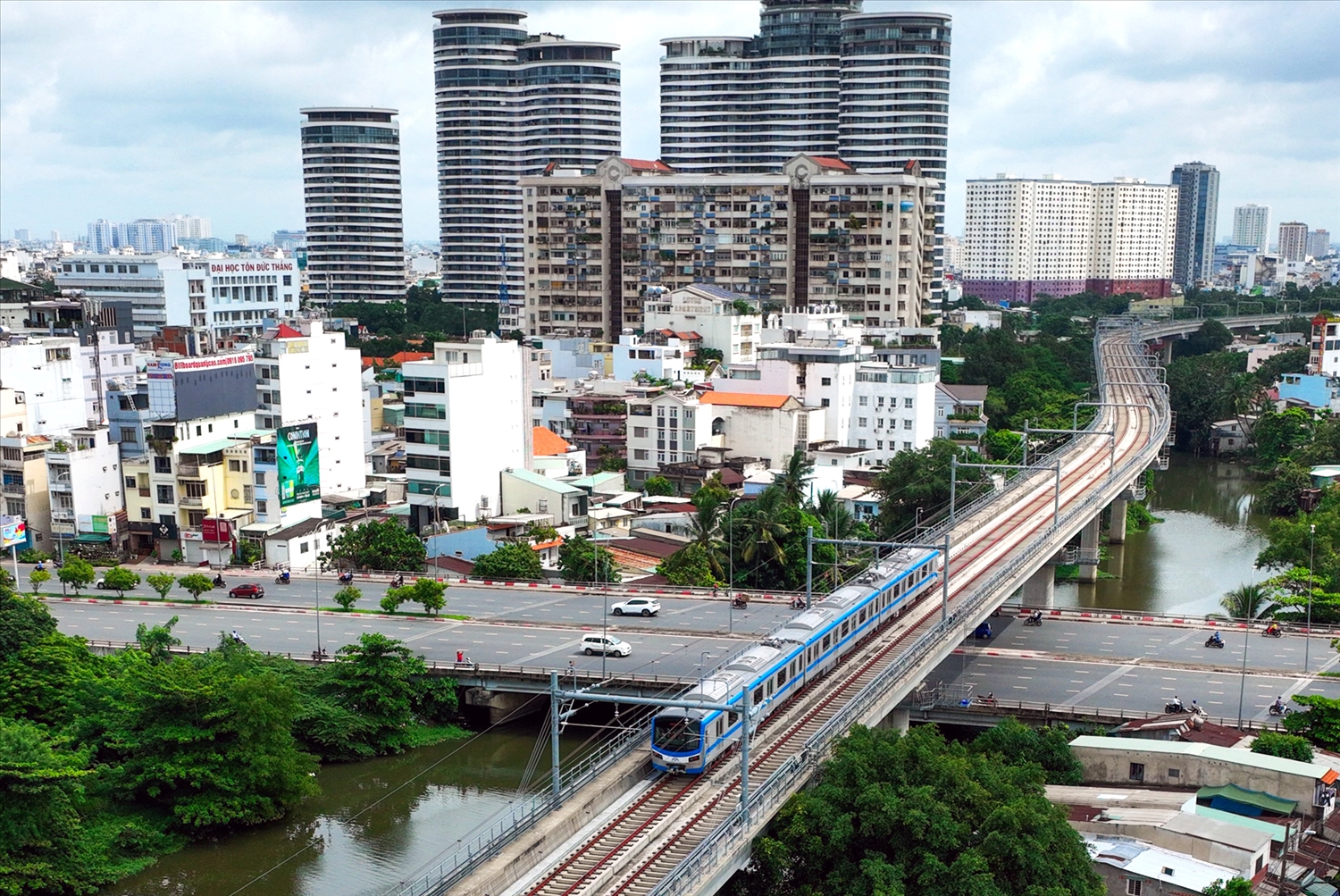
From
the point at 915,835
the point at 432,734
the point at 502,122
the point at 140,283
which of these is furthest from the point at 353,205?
the point at 915,835

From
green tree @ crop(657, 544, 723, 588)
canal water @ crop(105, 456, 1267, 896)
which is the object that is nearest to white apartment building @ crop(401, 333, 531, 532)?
green tree @ crop(657, 544, 723, 588)

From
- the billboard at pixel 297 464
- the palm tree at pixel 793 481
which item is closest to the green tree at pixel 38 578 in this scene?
the billboard at pixel 297 464

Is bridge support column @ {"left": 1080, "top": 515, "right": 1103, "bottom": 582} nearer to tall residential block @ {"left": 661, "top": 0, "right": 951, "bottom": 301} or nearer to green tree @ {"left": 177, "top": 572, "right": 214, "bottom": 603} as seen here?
green tree @ {"left": 177, "top": 572, "right": 214, "bottom": 603}

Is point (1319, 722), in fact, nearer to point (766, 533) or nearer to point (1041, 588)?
point (1041, 588)

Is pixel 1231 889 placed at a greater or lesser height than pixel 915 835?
lesser

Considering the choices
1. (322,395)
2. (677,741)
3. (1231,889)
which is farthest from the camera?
(322,395)

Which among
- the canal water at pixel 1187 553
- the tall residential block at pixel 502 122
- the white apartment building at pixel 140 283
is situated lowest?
the canal water at pixel 1187 553

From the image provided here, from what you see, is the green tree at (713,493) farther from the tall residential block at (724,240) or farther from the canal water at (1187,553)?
the tall residential block at (724,240)
